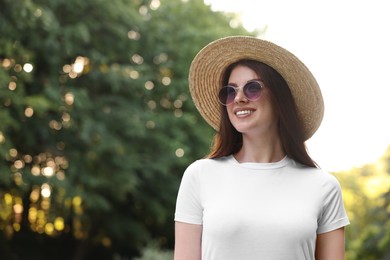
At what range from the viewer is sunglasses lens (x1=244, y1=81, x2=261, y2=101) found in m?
2.65

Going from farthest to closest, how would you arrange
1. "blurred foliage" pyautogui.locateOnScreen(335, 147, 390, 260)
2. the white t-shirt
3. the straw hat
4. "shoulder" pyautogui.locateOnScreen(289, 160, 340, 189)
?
"blurred foliage" pyautogui.locateOnScreen(335, 147, 390, 260) → the straw hat → "shoulder" pyautogui.locateOnScreen(289, 160, 340, 189) → the white t-shirt

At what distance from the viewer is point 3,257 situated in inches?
773

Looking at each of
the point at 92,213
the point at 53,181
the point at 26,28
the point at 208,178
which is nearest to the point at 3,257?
the point at 92,213

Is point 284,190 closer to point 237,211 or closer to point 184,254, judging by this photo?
point 237,211

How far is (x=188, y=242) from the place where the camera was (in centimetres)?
256

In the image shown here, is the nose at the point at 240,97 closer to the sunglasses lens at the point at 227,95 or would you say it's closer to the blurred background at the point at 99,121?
the sunglasses lens at the point at 227,95

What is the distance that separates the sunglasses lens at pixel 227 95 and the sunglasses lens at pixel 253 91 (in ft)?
0.23

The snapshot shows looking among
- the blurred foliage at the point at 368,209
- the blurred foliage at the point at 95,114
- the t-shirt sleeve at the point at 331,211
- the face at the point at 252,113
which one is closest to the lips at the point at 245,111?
the face at the point at 252,113

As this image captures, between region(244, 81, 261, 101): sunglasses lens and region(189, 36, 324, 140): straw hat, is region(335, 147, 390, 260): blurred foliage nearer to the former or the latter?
region(189, 36, 324, 140): straw hat

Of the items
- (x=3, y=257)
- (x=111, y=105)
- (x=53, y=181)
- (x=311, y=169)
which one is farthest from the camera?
(x=3, y=257)

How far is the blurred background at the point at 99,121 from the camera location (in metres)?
14.4

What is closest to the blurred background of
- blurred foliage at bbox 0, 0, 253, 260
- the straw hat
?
blurred foliage at bbox 0, 0, 253, 260

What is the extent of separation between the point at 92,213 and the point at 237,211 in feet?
59.8

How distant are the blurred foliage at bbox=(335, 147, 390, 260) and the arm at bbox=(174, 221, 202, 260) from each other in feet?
30.3
